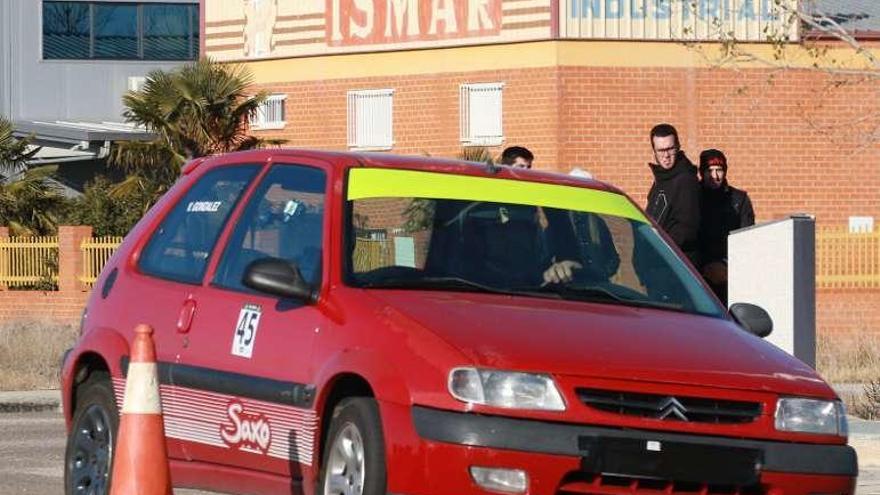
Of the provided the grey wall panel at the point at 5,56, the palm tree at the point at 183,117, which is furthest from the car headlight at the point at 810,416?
the grey wall panel at the point at 5,56

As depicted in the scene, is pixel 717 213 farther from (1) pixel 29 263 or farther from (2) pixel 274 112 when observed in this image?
(2) pixel 274 112

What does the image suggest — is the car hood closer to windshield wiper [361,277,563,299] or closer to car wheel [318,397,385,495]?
windshield wiper [361,277,563,299]

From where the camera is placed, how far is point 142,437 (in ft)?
25.0

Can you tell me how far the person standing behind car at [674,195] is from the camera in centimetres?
1311

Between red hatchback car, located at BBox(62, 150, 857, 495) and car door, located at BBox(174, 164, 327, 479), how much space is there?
0.5 inches

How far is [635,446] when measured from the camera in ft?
24.7

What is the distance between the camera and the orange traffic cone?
298 inches

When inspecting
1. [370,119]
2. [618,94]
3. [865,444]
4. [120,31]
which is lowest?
[865,444]

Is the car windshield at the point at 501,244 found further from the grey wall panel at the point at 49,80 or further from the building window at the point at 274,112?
the grey wall panel at the point at 49,80

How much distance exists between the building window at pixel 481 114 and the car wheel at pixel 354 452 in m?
28.4

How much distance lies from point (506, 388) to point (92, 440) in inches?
102

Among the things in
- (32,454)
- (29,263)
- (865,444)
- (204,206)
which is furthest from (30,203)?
(204,206)

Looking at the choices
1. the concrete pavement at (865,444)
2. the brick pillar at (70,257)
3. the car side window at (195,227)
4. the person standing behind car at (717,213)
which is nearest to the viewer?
the car side window at (195,227)

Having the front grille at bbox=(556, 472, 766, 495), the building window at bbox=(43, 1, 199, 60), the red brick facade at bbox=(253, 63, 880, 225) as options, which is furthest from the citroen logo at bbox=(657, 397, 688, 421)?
the building window at bbox=(43, 1, 199, 60)
